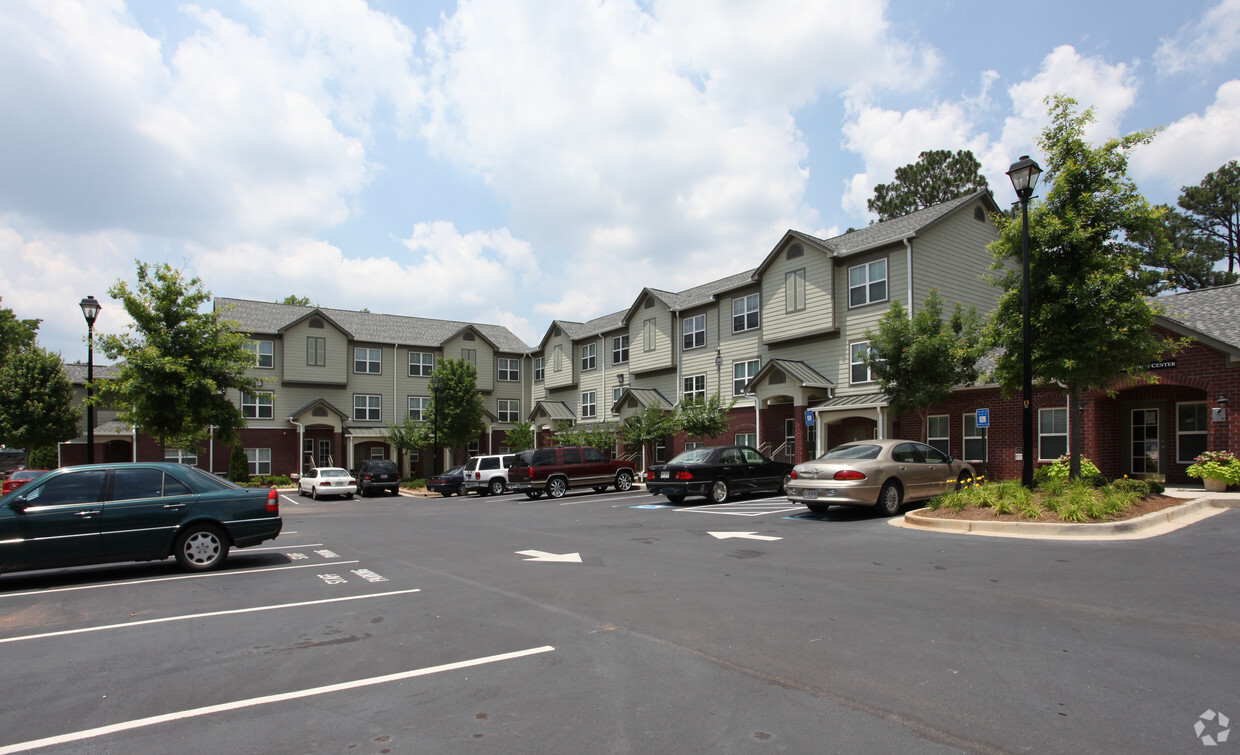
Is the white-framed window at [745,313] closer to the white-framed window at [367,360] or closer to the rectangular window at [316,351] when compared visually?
the white-framed window at [367,360]

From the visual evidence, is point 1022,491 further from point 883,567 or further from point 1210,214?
point 1210,214

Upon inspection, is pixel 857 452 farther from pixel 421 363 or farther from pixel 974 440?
pixel 421 363

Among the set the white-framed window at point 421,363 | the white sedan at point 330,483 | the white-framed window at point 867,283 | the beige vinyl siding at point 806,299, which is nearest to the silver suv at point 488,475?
the white sedan at point 330,483

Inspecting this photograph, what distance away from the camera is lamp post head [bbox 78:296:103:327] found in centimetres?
2061

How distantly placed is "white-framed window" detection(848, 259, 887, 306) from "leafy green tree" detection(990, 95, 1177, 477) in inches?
401

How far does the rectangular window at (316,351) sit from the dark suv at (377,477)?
43.2ft

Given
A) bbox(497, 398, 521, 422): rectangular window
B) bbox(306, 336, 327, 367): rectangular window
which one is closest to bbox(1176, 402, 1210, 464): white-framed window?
bbox(497, 398, 521, 422): rectangular window

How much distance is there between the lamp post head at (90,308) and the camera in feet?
67.6

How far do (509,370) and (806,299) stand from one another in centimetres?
2824

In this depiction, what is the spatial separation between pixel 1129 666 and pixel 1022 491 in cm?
923

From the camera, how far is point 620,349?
135 ft

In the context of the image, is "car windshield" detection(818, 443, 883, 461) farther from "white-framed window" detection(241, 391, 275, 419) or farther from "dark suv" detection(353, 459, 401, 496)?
"white-framed window" detection(241, 391, 275, 419)

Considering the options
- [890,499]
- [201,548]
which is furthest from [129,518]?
[890,499]

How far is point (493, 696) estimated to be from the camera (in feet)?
16.3
